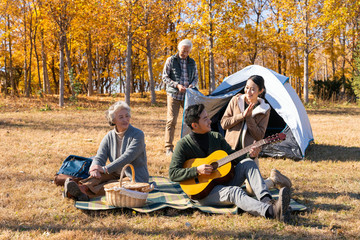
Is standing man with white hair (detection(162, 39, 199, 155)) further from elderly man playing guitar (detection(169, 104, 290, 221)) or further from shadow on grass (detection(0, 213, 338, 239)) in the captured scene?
shadow on grass (detection(0, 213, 338, 239))

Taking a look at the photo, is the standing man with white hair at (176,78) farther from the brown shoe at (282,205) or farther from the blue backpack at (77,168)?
the brown shoe at (282,205)

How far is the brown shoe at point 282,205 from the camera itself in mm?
2930

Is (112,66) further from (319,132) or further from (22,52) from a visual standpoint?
(319,132)

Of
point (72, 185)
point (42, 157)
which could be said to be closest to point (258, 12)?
point (42, 157)

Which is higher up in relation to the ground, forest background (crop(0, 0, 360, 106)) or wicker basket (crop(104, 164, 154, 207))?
forest background (crop(0, 0, 360, 106))

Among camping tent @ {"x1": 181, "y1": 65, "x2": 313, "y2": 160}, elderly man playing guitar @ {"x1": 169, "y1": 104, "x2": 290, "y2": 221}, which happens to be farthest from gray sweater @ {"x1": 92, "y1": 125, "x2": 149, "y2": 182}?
camping tent @ {"x1": 181, "y1": 65, "x2": 313, "y2": 160}

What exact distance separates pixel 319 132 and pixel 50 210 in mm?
7544

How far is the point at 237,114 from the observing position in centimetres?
437

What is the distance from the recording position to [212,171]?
11.1 feet

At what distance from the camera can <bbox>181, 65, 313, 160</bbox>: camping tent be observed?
19.4 ft

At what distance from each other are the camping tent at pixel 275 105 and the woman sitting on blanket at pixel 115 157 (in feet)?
6.48

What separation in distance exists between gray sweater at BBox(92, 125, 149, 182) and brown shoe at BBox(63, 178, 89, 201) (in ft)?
1.15

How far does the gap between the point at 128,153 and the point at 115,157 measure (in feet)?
0.81

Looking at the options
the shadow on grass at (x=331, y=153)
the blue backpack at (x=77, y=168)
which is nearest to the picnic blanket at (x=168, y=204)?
the blue backpack at (x=77, y=168)
